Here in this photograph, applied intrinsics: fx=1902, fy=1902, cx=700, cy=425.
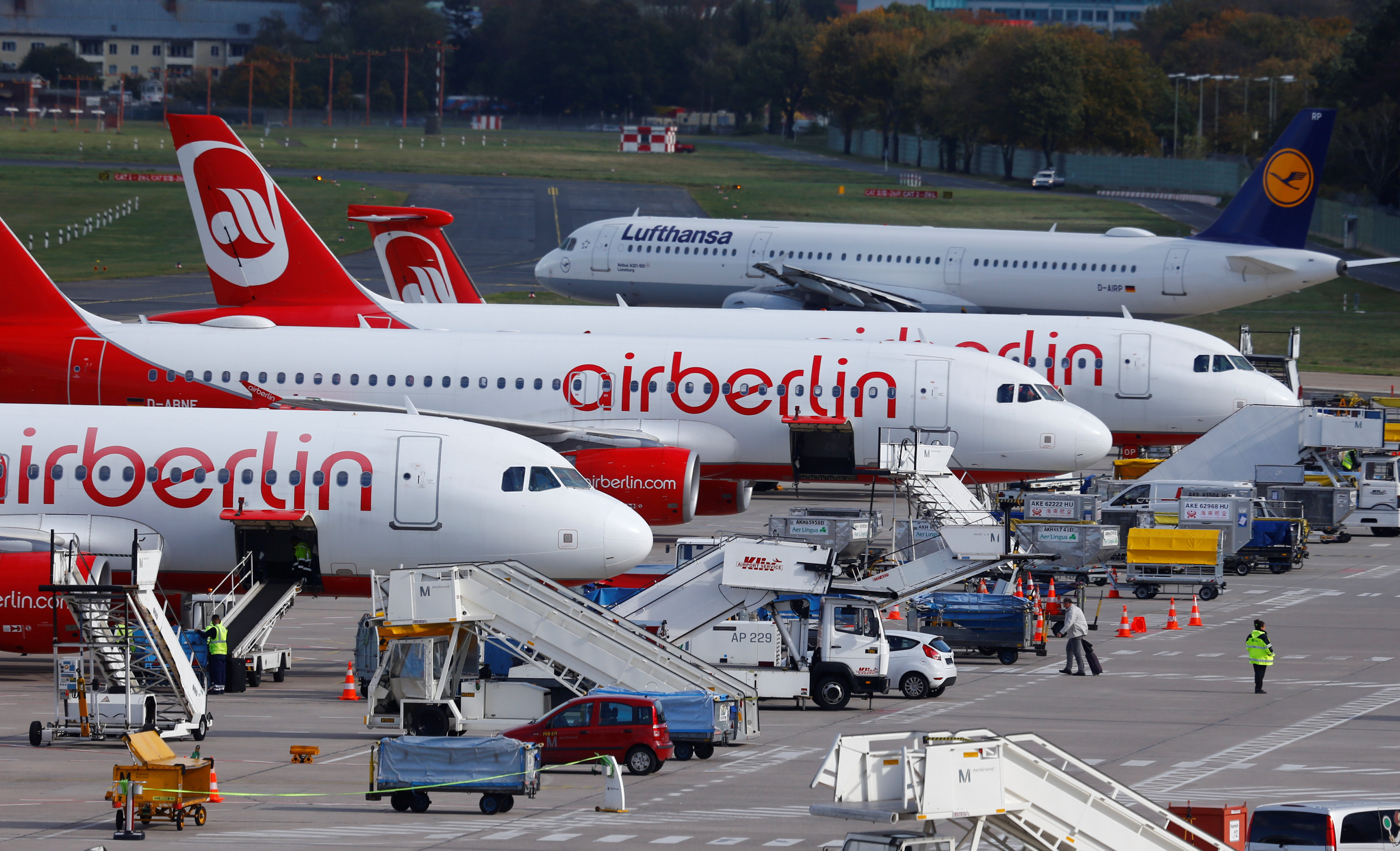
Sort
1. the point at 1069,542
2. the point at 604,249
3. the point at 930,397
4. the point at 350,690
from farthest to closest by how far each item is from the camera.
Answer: the point at 604,249 < the point at 930,397 < the point at 1069,542 < the point at 350,690

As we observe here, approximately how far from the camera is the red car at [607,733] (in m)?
26.1

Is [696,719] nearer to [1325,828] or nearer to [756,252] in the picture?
[1325,828]

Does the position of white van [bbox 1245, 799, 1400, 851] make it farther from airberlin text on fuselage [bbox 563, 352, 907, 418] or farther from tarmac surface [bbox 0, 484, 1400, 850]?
airberlin text on fuselage [bbox 563, 352, 907, 418]

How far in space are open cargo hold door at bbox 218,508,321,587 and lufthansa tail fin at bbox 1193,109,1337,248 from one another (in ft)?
159

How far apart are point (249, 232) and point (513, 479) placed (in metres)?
23.3

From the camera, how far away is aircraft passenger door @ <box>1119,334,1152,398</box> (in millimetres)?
52125

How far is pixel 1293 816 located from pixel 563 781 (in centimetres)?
1017

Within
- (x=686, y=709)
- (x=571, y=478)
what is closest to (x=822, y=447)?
(x=571, y=478)

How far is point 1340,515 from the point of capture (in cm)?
5353

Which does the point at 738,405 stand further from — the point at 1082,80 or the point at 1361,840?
the point at 1082,80

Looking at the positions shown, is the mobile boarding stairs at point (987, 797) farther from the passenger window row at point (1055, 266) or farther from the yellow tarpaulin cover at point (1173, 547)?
the passenger window row at point (1055, 266)

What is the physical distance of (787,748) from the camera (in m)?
27.9

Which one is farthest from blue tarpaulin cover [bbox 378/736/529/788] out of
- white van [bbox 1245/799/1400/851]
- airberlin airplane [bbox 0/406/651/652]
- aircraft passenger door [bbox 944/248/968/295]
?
aircraft passenger door [bbox 944/248/968/295]

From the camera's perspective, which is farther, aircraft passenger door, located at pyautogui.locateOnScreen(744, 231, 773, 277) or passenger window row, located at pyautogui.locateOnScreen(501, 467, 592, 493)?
aircraft passenger door, located at pyautogui.locateOnScreen(744, 231, 773, 277)
